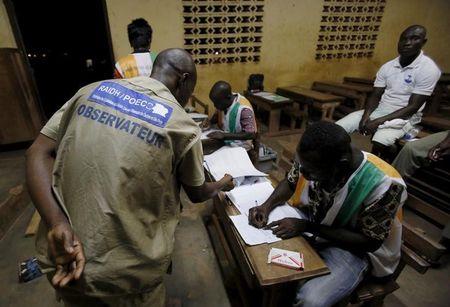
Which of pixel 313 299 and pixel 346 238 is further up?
pixel 346 238

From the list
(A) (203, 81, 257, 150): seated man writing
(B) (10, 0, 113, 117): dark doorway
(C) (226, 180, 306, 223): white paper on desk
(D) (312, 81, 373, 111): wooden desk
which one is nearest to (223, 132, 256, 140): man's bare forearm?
(A) (203, 81, 257, 150): seated man writing

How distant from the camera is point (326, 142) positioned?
1.09 m

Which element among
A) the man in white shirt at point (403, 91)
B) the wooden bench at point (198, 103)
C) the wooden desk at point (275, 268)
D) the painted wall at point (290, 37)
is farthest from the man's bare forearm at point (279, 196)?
the painted wall at point (290, 37)

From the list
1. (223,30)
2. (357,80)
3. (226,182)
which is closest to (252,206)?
(226,182)

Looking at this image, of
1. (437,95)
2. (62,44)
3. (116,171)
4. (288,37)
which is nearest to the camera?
(116,171)

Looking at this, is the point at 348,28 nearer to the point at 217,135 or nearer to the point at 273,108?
the point at 273,108

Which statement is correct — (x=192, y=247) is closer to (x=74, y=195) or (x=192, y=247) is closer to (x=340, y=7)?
(x=74, y=195)

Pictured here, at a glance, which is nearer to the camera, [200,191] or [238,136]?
[200,191]

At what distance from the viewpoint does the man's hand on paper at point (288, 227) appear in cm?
124

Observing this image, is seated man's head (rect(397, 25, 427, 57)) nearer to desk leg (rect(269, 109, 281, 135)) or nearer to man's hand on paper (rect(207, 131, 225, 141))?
desk leg (rect(269, 109, 281, 135))

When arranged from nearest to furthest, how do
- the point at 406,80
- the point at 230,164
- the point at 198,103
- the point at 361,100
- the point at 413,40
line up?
1. the point at 230,164
2. the point at 413,40
3. the point at 406,80
4. the point at 198,103
5. the point at 361,100

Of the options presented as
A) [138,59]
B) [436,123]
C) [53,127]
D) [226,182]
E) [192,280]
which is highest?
[138,59]

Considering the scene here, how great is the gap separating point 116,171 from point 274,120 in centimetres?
389

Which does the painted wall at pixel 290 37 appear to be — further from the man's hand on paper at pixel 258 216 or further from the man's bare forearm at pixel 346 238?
the man's bare forearm at pixel 346 238
